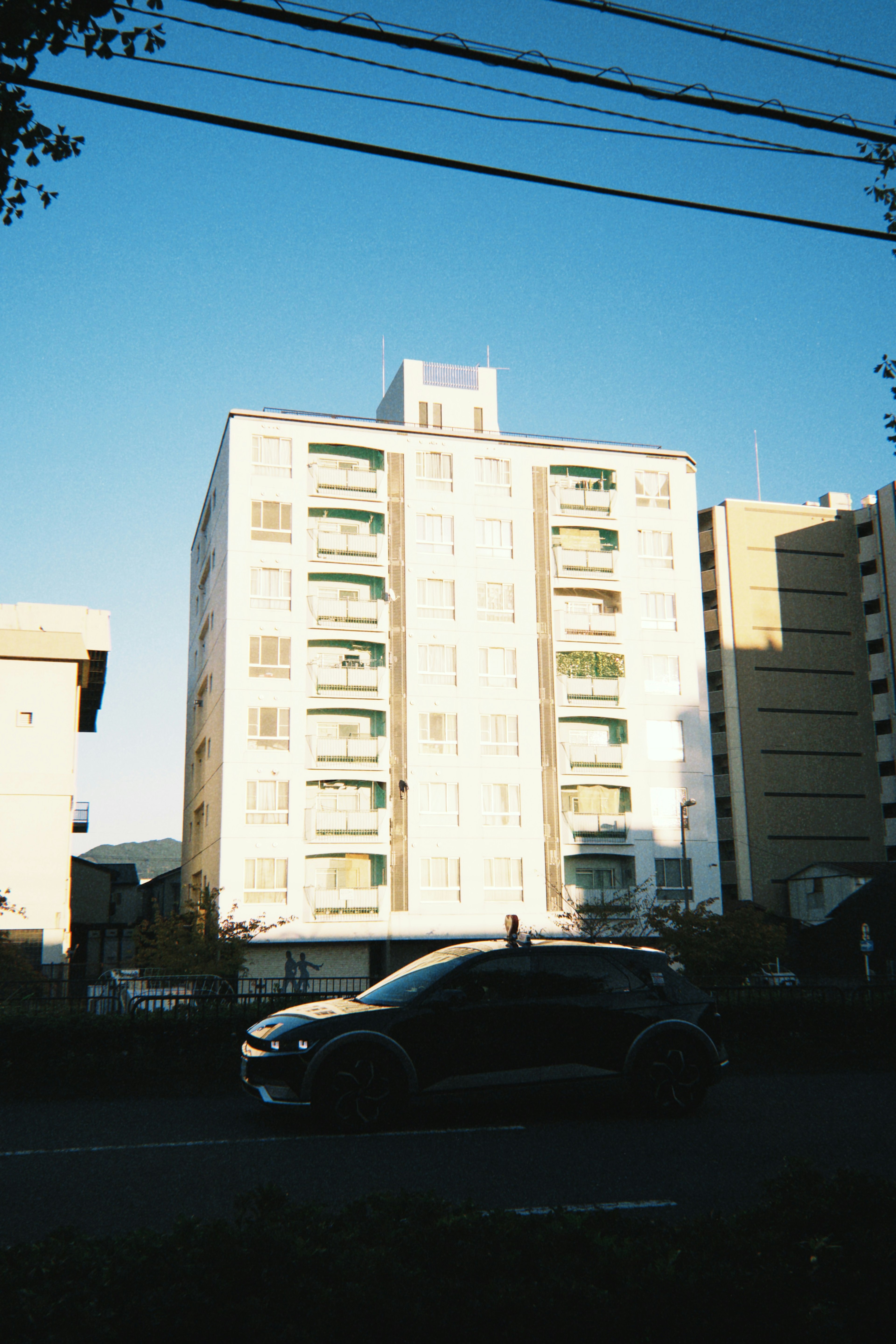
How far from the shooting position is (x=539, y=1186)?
775 cm

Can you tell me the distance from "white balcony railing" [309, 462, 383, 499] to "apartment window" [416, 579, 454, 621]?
440cm

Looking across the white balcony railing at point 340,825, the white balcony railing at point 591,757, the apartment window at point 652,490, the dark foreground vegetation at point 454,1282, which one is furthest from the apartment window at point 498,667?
the dark foreground vegetation at point 454,1282

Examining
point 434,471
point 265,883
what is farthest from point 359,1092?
point 434,471

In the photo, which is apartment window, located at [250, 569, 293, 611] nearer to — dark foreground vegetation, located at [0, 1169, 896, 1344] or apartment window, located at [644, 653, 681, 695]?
apartment window, located at [644, 653, 681, 695]

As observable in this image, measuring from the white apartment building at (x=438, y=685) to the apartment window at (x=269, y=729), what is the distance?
8 centimetres

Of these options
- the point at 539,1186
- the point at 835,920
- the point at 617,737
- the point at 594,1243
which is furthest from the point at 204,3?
the point at 835,920

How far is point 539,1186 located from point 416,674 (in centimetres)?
3850

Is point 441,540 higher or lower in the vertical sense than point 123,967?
higher

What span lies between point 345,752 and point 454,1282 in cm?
4035

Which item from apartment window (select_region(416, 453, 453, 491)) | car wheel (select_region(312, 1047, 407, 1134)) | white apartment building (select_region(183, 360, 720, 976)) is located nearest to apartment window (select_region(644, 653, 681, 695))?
white apartment building (select_region(183, 360, 720, 976))

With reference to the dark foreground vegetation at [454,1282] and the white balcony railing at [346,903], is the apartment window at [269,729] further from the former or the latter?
the dark foreground vegetation at [454,1282]

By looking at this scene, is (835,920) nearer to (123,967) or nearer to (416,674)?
(416,674)

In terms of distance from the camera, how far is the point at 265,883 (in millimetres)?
42656

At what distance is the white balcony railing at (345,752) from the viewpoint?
44219 mm
